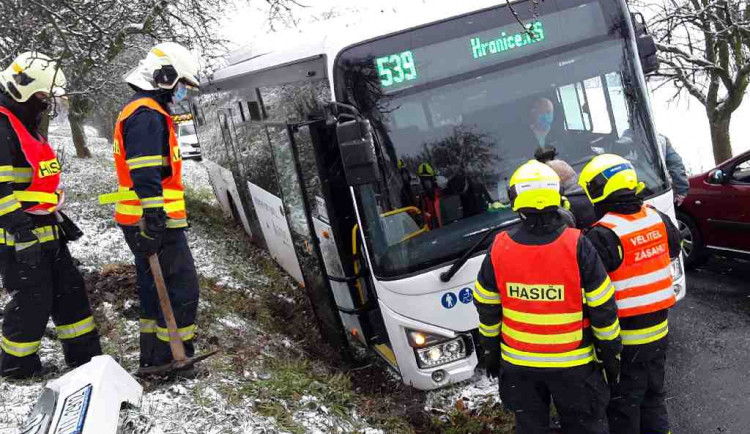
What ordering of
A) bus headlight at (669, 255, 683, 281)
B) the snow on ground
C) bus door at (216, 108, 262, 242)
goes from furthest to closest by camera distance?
1. bus door at (216, 108, 262, 242)
2. bus headlight at (669, 255, 683, 281)
3. the snow on ground

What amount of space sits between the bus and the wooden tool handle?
140 cm

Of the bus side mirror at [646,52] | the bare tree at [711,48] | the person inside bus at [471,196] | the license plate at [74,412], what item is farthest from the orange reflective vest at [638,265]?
the bare tree at [711,48]

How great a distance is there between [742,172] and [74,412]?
7.19 meters

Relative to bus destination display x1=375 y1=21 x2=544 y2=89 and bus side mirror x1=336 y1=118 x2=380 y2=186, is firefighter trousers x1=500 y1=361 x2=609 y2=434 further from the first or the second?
bus destination display x1=375 y1=21 x2=544 y2=89

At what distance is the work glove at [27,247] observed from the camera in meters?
4.10

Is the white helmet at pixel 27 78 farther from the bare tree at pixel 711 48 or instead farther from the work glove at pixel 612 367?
the bare tree at pixel 711 48

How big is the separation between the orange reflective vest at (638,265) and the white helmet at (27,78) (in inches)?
144

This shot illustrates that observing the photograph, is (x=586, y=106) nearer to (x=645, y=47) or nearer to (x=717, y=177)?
(x=645, y=47)

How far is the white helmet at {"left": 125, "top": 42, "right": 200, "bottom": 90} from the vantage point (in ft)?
13.9

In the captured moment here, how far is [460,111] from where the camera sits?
4.50 m

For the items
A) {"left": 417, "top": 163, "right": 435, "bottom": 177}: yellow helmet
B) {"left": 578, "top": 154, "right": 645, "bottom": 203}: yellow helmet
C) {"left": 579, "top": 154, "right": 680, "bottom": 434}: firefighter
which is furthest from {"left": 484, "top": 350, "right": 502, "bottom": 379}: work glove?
{"left": 417, "top": 163, "right": 435, "bottom": 177}: yellow helmet

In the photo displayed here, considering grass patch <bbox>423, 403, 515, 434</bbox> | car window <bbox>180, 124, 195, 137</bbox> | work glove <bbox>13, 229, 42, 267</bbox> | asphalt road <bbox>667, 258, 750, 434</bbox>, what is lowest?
asphalt road <bbox>667, 258, 750, 434</bbox>

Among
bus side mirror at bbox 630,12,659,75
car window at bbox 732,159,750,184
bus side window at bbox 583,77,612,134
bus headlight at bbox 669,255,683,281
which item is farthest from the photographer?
car window at bbox 732,159,750,184

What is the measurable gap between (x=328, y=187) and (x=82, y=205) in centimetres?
707
